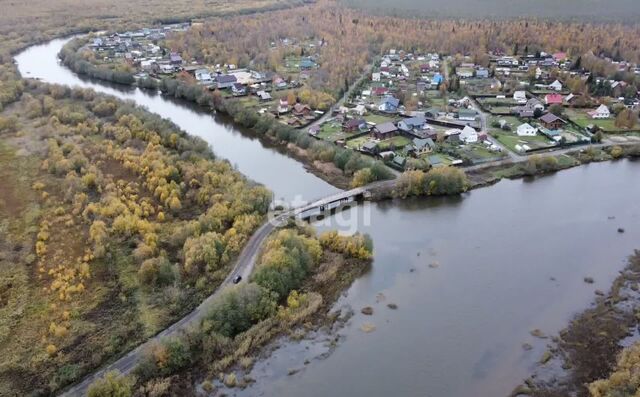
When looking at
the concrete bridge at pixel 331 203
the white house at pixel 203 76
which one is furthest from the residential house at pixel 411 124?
the white house at pixel 203 76

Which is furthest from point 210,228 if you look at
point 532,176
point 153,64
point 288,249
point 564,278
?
point 153,64

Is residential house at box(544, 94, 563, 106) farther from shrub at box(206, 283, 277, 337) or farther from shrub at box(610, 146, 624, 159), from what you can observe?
shrub at box(206, 283, 277, 337)

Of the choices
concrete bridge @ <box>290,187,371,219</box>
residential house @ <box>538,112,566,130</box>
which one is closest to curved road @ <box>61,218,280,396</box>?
concrete bridge @ <box>290,187,371,219</box>

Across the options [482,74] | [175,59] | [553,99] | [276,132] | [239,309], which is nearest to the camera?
[239,309]

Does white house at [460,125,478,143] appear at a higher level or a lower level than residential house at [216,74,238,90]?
lower

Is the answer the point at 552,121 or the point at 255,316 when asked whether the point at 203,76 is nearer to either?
the point at 552,121

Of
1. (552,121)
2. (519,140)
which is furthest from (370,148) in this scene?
(552,121)

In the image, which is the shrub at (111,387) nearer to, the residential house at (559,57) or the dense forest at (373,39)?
the dense forest at (373,39)
